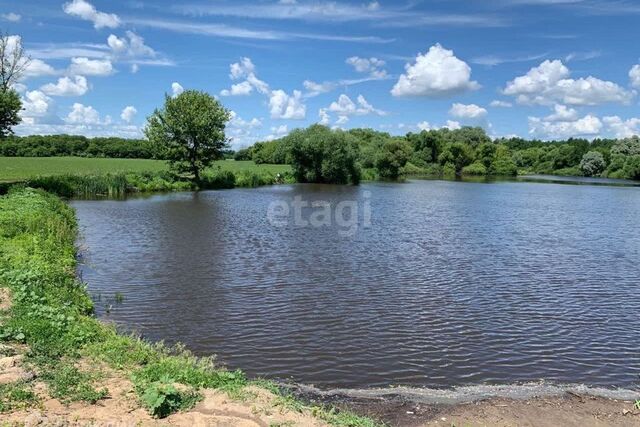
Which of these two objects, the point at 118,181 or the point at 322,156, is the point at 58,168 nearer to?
the point at 118,181

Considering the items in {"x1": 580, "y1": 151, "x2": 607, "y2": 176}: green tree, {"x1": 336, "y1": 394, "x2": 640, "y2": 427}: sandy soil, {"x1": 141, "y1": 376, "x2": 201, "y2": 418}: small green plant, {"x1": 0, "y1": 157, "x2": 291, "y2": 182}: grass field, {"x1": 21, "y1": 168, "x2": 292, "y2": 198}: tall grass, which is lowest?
{"x1": 336, "y1": 394, "x2": 640, "y2": 427}: sandy soil

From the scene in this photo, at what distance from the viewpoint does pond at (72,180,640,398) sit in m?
11.4

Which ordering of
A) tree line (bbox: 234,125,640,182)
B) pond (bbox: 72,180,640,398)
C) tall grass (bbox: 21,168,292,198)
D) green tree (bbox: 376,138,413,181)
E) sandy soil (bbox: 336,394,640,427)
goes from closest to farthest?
sandy soil (bbox: 336,394,640,427)
pond (bbox: 72,180,640,398)
tall grass (bbox: 21,168,292,198)
tree line (bbox: 234,125,640,182)
green tree (bbox: 376,138,413,181)

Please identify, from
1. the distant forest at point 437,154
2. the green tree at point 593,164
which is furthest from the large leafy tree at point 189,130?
the green tree at point 593,164

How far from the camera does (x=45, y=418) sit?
6668 millimetres

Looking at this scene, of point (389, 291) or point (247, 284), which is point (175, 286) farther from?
point (389, 291)

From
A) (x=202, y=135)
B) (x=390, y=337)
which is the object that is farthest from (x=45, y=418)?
(x=202, y=135)

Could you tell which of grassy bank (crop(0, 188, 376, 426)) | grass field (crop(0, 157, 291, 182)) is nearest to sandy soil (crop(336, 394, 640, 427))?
grassy bank (crop(0, 188, 376, 426))

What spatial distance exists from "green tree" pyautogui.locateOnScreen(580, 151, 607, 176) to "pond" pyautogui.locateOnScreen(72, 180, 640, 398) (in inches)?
4483

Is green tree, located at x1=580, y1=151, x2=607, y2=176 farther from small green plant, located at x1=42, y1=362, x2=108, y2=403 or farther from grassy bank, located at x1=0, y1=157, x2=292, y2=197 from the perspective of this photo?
small green plant, located at x1=42, y1=362, x2=108, y2=403

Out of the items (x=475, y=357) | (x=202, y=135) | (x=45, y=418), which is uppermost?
(x=202, y=135)

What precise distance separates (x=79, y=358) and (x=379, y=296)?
9706 mm

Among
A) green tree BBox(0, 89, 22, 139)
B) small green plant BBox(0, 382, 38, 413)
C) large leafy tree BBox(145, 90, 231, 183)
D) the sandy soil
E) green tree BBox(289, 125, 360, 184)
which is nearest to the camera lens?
small green plant BBox(0, 382, 38, 413)

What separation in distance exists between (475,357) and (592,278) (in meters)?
10.4
